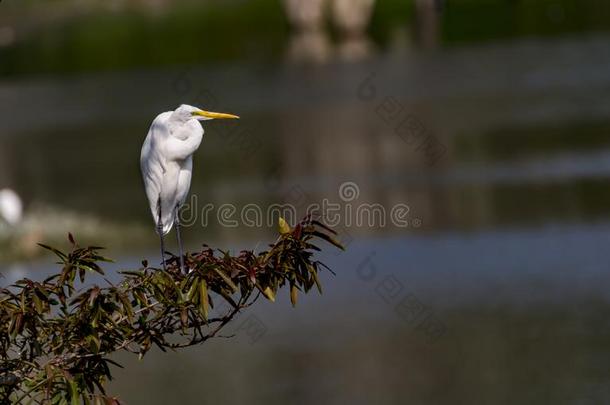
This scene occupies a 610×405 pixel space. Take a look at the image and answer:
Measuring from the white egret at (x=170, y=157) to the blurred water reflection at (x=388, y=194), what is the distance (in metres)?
4.56

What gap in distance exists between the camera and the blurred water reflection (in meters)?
10.7

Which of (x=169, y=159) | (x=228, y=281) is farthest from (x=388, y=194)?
(x=228, y=281)

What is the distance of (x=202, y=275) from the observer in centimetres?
466

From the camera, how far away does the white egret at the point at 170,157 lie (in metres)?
5.39

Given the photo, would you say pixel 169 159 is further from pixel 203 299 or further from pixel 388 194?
pixel 388 194

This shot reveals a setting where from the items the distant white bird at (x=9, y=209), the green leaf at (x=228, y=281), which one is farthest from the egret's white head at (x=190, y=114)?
the distant white bird at (x=9, y=209)

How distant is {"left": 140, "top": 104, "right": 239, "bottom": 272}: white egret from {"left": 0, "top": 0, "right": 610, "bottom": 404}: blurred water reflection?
456 centimetres

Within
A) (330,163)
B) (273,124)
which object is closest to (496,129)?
(330,163)

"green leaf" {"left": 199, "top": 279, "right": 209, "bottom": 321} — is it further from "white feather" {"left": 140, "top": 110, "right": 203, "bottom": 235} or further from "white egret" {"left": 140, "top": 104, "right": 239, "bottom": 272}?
"white feather" {"left": 140, "top": 110, "right": 203, "bottom": 235}

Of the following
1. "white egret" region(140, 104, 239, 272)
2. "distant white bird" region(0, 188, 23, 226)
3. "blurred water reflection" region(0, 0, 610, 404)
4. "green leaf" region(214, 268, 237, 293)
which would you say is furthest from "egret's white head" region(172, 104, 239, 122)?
"distant white bird" region(0, 188, 23, 226)

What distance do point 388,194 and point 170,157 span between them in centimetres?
1167

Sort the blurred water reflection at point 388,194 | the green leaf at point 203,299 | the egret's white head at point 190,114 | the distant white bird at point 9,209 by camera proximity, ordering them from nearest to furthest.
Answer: the green leaf at point 203,299 → the egret's white head at point 190,114 → the blurred water reflection at point 388,194 → the distant white bird at point 9,209

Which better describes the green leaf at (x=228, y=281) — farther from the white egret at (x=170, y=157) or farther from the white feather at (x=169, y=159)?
the white feather at (x=169, y=159)

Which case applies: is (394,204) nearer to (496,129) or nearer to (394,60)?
(496,129)
